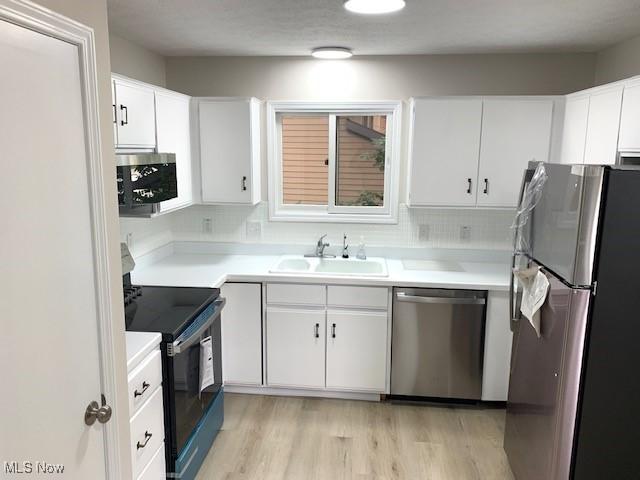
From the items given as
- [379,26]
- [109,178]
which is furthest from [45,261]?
[379,26]

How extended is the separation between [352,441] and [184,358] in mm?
1210

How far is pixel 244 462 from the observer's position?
267cm

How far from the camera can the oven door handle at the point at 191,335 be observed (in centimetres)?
213

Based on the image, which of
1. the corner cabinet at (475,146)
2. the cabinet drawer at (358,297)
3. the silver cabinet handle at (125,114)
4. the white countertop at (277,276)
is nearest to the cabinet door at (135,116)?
the silver cabinet handle at (125,114)

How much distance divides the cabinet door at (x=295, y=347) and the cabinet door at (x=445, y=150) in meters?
1.14

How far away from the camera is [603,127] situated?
2555 mm

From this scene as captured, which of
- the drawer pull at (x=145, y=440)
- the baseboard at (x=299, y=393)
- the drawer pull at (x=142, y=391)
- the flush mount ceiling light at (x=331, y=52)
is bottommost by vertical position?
the baseboard at (x=299, y=393)

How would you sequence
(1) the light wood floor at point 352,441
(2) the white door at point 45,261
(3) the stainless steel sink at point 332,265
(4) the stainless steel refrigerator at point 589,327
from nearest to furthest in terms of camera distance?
(2) the white door at point 45,261
(4) the stainless steel refrigerator at point 589,327
(1) the light wood floor at point 352,441
(3) the stainless steel sink at point 332,265

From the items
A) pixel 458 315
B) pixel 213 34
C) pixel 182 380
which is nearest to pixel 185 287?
pixel 182 380

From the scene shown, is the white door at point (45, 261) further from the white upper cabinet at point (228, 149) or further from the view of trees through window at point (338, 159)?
the view of trees through window at point (338, 159)

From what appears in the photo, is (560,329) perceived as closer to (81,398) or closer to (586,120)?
(586,120)

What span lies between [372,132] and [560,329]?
2191 millimetres

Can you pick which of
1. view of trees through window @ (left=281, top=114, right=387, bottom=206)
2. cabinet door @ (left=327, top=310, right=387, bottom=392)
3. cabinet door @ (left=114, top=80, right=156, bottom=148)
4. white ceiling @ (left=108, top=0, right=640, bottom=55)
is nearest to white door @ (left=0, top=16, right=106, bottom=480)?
cabinet door @ (left=114, top=80, right=156, bottom=148)

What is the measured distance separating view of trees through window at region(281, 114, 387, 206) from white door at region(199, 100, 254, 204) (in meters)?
0.44
